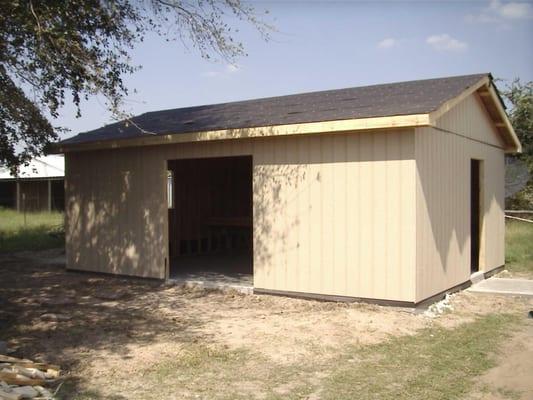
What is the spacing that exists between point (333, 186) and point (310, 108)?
1.49 meters

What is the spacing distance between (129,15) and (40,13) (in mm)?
1723

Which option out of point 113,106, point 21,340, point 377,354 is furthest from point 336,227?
point 21,340

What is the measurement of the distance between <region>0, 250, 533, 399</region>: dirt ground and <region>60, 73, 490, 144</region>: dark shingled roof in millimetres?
2648

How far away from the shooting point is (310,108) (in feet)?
29.7

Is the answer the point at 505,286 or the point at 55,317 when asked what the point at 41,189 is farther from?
the point at 505,286

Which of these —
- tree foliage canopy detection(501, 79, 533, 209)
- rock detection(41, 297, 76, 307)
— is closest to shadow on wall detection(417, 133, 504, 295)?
rock detection(41, 297, 76, 307)

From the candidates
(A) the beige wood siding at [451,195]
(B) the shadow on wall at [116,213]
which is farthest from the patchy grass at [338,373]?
(B) the shadow on wall at [116,213]

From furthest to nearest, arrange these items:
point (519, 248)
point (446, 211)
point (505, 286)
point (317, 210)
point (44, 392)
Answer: point (519, 248), point (505, 286), point (446, 211), point (317, 210), point (44, 392)

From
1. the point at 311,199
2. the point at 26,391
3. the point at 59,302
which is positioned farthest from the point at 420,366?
the point at 59,302

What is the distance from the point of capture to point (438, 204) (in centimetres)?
848

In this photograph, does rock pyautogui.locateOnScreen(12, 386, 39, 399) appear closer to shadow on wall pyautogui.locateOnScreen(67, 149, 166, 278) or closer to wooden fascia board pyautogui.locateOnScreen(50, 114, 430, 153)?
wooden fascia board pyautogui.locateOnScreen(50, 114, 430, 153)

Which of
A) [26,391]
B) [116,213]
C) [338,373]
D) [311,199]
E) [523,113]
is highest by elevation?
[523,113]

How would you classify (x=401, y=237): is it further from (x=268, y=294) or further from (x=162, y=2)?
(x=162, y=2)

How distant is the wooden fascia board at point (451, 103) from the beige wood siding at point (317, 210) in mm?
415
